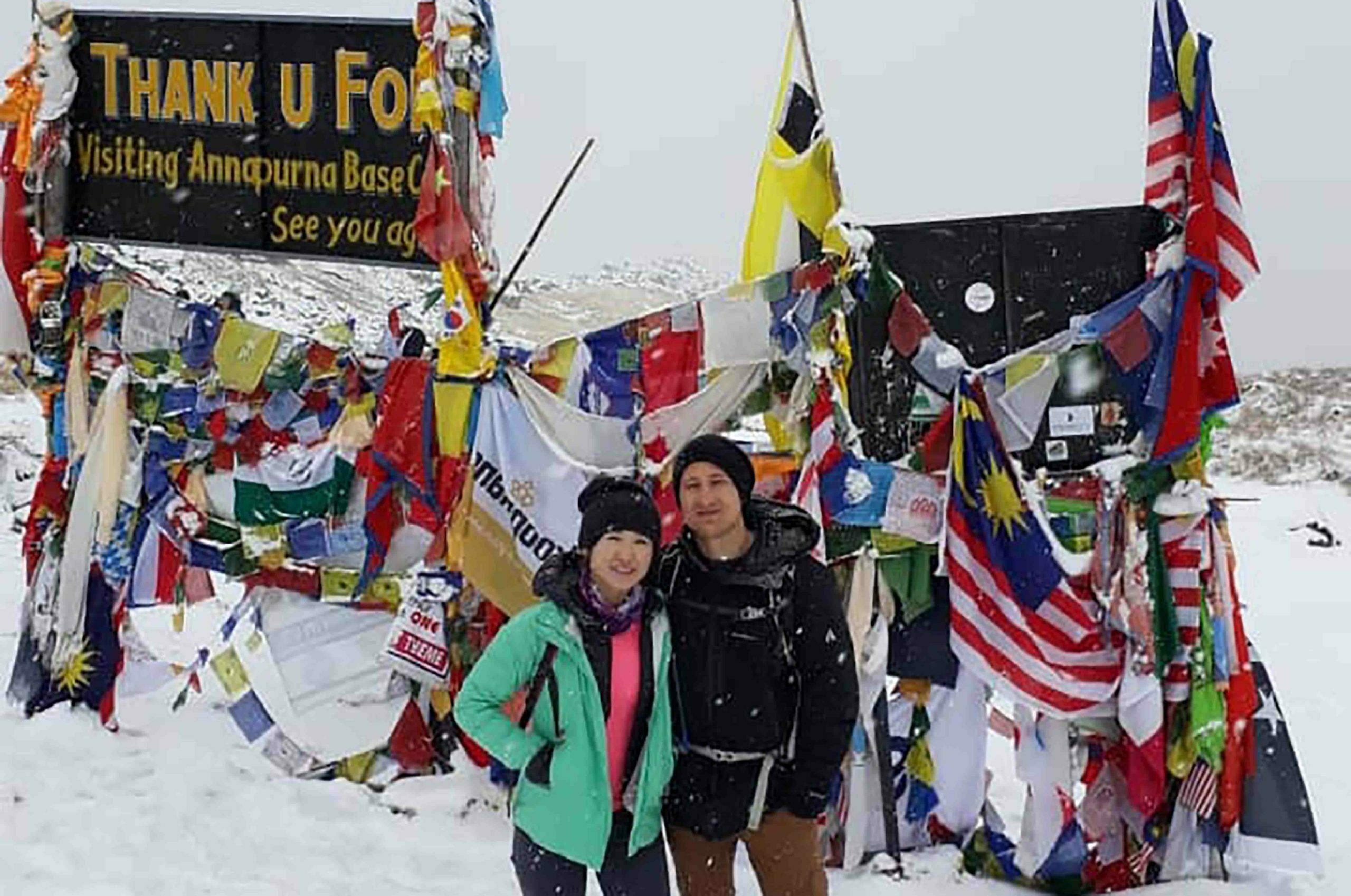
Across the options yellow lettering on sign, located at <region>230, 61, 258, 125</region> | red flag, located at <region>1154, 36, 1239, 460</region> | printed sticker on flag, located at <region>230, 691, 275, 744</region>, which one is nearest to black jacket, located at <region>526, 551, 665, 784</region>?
red flag, located at <region>1154, 36, 1239, 460</region>

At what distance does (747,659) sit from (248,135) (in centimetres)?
410

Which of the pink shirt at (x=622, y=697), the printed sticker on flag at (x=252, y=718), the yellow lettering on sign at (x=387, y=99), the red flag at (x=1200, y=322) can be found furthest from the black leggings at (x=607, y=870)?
the yellow lettering on sign at (x=387, y=99)

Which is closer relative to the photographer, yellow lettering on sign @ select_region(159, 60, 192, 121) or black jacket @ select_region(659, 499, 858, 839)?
black jacket @ select_region(659, 499, 858, 839)

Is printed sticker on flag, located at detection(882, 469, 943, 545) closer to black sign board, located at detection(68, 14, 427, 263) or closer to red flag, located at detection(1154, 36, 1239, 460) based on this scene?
red flag, located at detection(1154, 36, 1239, 460)

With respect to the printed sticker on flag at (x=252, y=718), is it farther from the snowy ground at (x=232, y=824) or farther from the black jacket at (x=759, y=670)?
the black jacket at (x=759, y=670)

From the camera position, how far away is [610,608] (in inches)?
117

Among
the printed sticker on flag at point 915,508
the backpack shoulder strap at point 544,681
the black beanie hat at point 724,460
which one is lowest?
the backpack shoulder strap at point 544,681

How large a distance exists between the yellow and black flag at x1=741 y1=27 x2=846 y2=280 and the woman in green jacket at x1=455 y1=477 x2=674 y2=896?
2178mm

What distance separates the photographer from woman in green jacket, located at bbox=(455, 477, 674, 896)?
2932 millimetres

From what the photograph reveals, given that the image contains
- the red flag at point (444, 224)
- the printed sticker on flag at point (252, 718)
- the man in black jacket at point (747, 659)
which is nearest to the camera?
the man in black jacket at point (747, 659)

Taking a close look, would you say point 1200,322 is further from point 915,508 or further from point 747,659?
point 747,659

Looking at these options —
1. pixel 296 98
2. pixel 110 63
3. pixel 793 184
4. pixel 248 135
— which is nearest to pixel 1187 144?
pixel 793 184

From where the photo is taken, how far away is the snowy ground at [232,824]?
4504 mm

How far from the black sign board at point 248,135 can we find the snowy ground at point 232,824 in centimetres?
237
